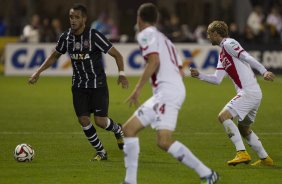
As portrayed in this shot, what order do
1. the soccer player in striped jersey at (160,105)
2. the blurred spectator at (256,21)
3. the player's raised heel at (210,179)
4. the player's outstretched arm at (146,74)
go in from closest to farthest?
the player's outstretched arm at (146,74) < the soccer player in striped jersey at (160,105) < the player's raised heel at (210,179) < the blurred spectator at (256,21)

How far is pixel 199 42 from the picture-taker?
29625 mm

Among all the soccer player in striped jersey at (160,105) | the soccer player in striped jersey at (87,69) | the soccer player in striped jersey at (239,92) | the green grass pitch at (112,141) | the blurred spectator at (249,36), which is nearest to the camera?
the soccer player in striped jersey at (160,105)

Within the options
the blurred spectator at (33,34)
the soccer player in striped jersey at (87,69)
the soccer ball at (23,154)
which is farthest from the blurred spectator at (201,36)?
the soccer ball at (23,154)

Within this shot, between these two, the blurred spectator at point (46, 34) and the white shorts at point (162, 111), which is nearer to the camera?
the white shorts at point (162, 111)

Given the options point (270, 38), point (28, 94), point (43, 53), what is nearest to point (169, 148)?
point (28, 94)

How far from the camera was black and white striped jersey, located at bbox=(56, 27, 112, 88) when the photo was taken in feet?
37.6

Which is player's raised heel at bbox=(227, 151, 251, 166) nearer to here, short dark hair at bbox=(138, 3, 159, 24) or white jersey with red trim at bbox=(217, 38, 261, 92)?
white jersey with red trim at bbox=(217, 38, 261, 92)

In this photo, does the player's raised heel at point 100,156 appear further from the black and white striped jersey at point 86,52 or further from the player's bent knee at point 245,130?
the player's bent knee at point 245,130

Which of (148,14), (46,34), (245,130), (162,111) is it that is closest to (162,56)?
(148,14)

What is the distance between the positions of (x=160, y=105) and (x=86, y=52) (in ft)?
8.94

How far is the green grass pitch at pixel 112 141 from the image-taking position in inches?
408

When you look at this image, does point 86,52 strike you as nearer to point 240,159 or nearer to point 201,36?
point 240,159

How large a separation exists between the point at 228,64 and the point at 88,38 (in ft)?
6.57

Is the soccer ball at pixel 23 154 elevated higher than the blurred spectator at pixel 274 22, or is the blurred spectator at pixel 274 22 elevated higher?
the blurred spectator at pixel 274 22
